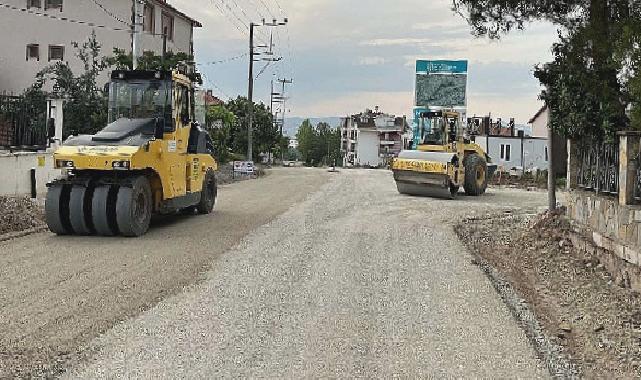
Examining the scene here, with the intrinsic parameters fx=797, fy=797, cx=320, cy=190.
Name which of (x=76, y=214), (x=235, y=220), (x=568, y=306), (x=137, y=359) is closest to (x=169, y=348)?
(x=137, y=359)

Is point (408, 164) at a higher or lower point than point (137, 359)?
higher

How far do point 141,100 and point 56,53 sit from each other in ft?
101

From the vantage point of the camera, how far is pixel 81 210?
45.3ft

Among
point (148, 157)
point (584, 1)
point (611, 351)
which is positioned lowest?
point (611, 351)

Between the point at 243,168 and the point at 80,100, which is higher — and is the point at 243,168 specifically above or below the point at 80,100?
below

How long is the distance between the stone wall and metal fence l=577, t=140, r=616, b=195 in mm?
165

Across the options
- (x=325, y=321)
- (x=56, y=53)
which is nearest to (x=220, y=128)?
(x=56, y=53)

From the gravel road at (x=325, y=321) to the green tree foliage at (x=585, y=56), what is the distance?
287 centimetres

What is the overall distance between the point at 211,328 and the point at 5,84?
1548 inches

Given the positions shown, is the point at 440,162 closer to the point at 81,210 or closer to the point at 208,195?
the point at 208,195

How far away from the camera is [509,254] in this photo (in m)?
13.3

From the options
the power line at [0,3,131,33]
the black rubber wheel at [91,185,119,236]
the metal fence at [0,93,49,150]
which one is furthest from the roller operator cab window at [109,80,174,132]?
the power line at [0,3,131,33]

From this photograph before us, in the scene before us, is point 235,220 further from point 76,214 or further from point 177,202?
point 76,214

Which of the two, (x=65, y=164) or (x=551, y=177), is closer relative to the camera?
(x=65, y=164)
